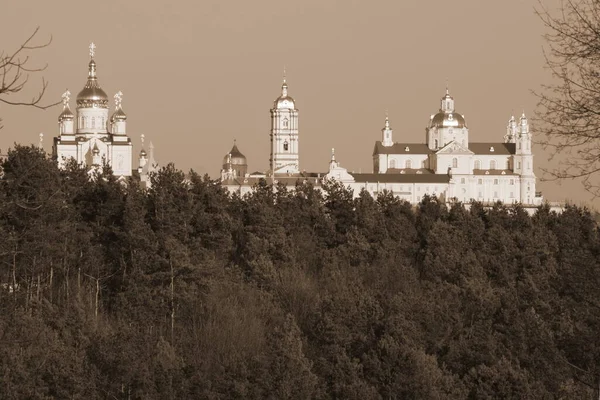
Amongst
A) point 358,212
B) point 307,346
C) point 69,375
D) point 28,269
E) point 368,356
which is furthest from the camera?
point 358,212

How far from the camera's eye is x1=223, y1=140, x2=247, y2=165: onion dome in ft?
408

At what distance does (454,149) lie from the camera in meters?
119

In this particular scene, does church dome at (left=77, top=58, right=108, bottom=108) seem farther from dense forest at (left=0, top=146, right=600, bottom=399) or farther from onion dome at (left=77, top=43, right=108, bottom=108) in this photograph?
dense forest at (left=0, top=146, right=600, bottom=399)

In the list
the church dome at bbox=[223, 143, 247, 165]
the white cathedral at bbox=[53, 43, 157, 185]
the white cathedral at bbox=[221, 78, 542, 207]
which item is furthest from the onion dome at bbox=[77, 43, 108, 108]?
the church dome at bbox=[223, 143, 247, 165]

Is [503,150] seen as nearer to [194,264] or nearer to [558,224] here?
[558,224]

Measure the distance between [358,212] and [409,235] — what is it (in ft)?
6.88

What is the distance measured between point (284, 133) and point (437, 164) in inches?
621

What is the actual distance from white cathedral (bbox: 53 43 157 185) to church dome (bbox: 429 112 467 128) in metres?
37.7

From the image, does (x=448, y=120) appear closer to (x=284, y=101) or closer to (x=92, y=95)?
(x=284, y=101)

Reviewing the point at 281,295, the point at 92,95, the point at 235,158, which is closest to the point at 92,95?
the point at 92,95

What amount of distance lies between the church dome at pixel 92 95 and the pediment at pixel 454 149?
36438 millimetres

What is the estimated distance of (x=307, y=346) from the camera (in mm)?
33781

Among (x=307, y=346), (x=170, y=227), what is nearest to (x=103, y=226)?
(x=170, y=227)

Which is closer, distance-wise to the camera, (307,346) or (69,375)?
(69,375)
